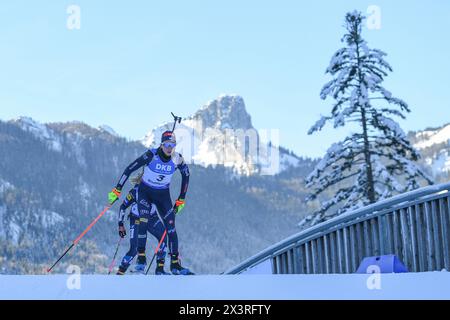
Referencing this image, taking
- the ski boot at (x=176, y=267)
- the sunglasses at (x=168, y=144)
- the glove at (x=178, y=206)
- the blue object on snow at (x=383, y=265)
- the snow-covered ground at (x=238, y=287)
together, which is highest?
the sunglasses at (x=168, y=144)

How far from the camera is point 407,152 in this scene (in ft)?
95.9

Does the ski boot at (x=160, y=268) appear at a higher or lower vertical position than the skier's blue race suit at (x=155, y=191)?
lower

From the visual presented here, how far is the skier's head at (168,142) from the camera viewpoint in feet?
48.0

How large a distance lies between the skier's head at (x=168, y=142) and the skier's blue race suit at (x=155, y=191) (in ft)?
0.30

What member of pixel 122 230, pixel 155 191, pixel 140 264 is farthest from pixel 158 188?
pixel 140 264

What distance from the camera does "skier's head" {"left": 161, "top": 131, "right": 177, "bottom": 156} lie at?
48.0ft

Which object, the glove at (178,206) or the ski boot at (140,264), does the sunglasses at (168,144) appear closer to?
the glove at (178,206)

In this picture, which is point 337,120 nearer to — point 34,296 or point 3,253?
point 34,296

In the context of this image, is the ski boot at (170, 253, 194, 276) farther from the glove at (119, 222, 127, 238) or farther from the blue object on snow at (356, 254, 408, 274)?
the blue object on snow at (356, 254, 408, 274)

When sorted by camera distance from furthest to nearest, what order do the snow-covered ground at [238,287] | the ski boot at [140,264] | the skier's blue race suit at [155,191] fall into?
1. the ski boot at [140,264]
2. the skier's blue race suit at [155,191]
3. the snow-covered ground at [238,287]

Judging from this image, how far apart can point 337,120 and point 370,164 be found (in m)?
2.14

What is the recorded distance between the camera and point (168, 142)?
1464cm

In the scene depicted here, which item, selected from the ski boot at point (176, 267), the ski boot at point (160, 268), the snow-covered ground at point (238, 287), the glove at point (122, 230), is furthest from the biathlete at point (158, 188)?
the snow-covered ground at point (238, 287)
